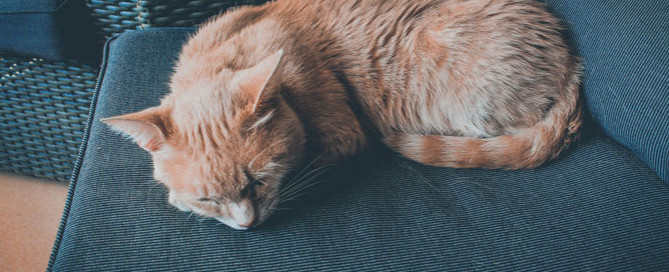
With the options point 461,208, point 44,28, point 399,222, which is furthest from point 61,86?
point 461,208

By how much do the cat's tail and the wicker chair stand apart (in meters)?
1.01

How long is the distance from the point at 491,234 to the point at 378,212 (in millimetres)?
289

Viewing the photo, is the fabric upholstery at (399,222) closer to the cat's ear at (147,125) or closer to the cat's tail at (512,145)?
the cat's tail at (512,145)

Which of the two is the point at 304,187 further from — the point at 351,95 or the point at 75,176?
the point at 75,176

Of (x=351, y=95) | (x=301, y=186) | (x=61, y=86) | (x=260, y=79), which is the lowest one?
(x=61, y=86)

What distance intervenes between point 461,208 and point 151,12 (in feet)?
4.53

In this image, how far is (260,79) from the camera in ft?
3.21

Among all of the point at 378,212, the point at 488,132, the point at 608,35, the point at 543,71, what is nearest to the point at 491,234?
the point at 378,212

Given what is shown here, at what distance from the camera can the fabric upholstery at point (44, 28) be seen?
4.89ft

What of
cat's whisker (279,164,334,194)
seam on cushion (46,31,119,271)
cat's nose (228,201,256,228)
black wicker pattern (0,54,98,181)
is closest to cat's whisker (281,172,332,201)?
cat's whisker (279,164,334,194)

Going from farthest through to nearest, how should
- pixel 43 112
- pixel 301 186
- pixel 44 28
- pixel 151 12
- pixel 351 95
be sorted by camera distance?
pixel 43 112, pixel 151 12, pixel 44 28, pixel 351 95, pixel 301 186

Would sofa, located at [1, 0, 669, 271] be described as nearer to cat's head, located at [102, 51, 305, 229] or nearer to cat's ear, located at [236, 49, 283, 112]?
cat's head, located at [102, 51, 305, 229]

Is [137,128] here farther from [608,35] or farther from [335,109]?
[608,35]

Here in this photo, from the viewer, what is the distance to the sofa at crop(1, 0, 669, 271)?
3.21ft
